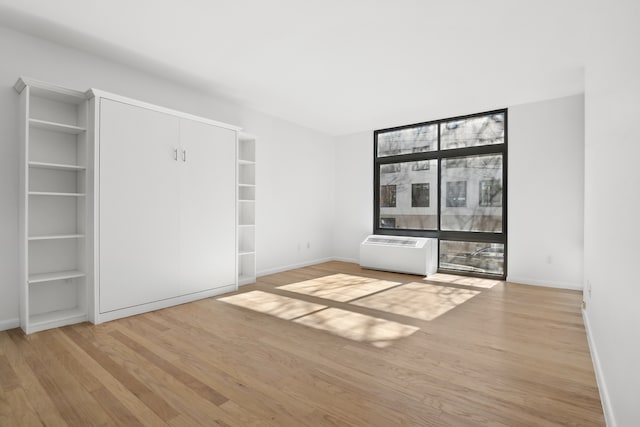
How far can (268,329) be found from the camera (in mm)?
2746

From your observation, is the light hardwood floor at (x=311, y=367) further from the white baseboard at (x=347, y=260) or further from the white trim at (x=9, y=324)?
the white baseboard at (x=347, y=260)

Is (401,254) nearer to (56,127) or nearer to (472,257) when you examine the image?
(472,257)

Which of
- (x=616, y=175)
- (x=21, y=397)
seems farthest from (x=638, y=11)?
(x=21, y=397)

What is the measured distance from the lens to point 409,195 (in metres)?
5.73

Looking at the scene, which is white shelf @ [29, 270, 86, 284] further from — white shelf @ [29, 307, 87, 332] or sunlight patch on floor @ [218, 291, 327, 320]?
sunlight patch on floor @ [218, 291, 327, 320]

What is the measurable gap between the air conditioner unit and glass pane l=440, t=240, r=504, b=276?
0.64 feet

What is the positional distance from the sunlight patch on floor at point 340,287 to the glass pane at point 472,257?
1334 mm

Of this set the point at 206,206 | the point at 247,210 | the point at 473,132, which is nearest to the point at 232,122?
the point at 247,210

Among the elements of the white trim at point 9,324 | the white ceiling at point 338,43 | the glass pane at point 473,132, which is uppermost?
the white ceiling at point 338,43

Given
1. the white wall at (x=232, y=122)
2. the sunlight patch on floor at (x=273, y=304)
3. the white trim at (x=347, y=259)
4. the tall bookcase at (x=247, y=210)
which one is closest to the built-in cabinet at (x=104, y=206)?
the white wall at (x=232, y=122)

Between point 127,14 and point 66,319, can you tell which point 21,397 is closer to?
point 66,319

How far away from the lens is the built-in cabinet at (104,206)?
9.20 ft

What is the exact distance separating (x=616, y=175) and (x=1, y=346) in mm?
4049

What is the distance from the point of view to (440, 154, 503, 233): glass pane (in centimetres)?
484
